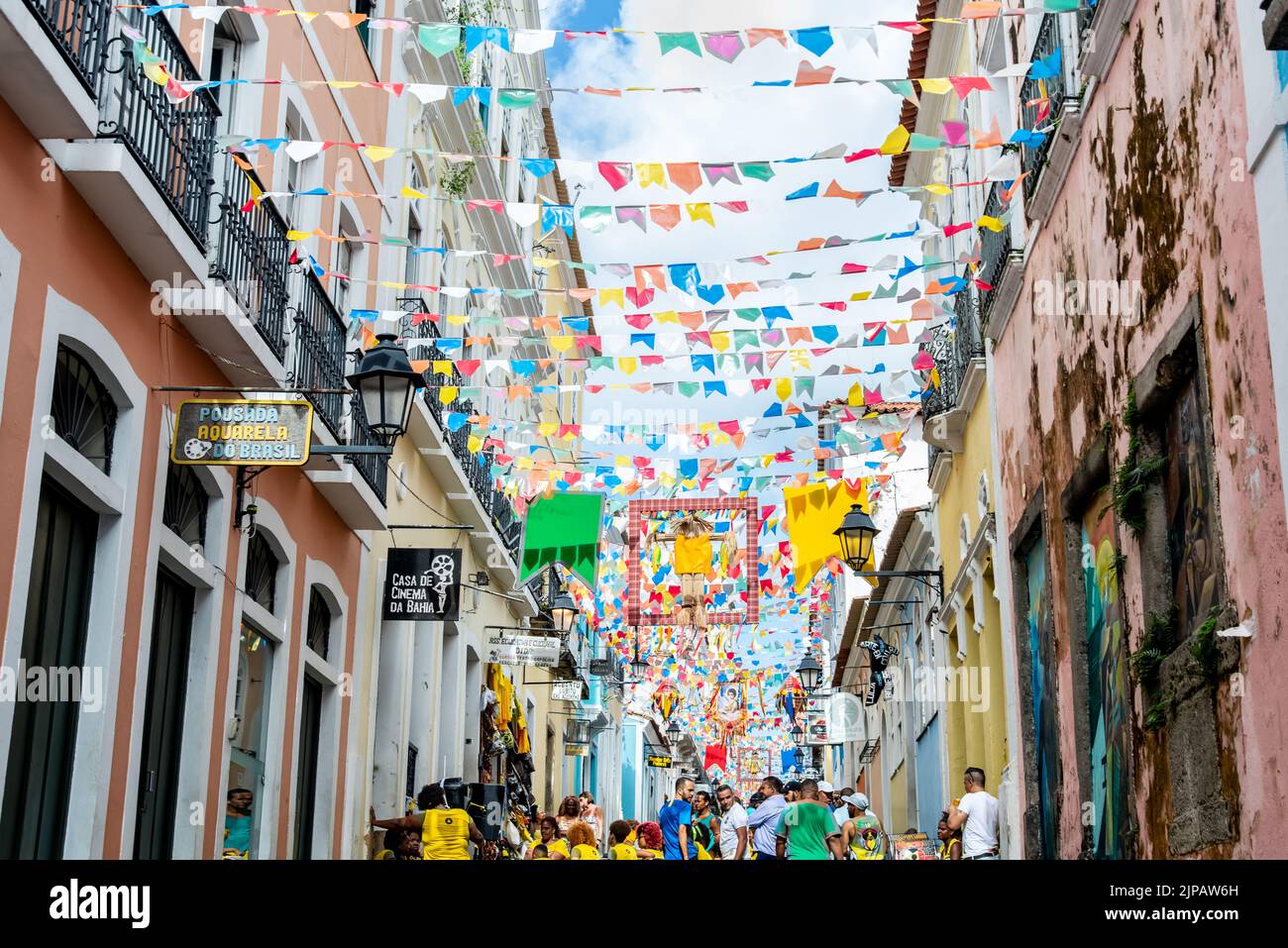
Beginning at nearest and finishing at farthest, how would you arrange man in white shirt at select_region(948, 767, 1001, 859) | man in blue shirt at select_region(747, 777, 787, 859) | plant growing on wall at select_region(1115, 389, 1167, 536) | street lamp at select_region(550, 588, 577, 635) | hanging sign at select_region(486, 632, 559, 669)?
plant growing on wall at select_region(1115, 389, 1167, 536) → man in white shirt at select_region(948, 767, 1001, 859) → man in blue shirt at select_region(747, 777, 787, 859) → hanging sign at select_region(486, 632, 559, 669) → street lamp at select_region(550, 588, 577, 635)

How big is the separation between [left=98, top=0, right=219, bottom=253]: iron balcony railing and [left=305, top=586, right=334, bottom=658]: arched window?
15.5 ft

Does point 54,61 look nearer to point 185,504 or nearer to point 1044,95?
point 185,504

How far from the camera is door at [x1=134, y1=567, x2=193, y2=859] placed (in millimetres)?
9547

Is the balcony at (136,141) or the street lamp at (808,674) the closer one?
the balcony at (136,141)

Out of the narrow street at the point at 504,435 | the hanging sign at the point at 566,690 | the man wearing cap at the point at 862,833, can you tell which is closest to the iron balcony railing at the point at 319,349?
the narrow street at the point at 504,435

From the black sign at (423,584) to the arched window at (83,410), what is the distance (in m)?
5.88

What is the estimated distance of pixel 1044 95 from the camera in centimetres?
1136

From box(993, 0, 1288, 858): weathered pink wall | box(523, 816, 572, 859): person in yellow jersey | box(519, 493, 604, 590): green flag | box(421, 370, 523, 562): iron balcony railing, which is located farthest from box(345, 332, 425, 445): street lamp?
box(519, 493, 604, 590): green flag

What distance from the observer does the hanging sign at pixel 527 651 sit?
19.0m

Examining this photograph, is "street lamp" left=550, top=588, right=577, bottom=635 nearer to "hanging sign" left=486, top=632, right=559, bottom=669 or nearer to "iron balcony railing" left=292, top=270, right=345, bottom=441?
"hanging sign" left=486, top=632, right=559, bottom=669

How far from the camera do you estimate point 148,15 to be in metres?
8.77

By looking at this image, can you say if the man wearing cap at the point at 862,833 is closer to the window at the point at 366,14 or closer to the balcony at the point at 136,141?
the balcony at the point at 136,141
